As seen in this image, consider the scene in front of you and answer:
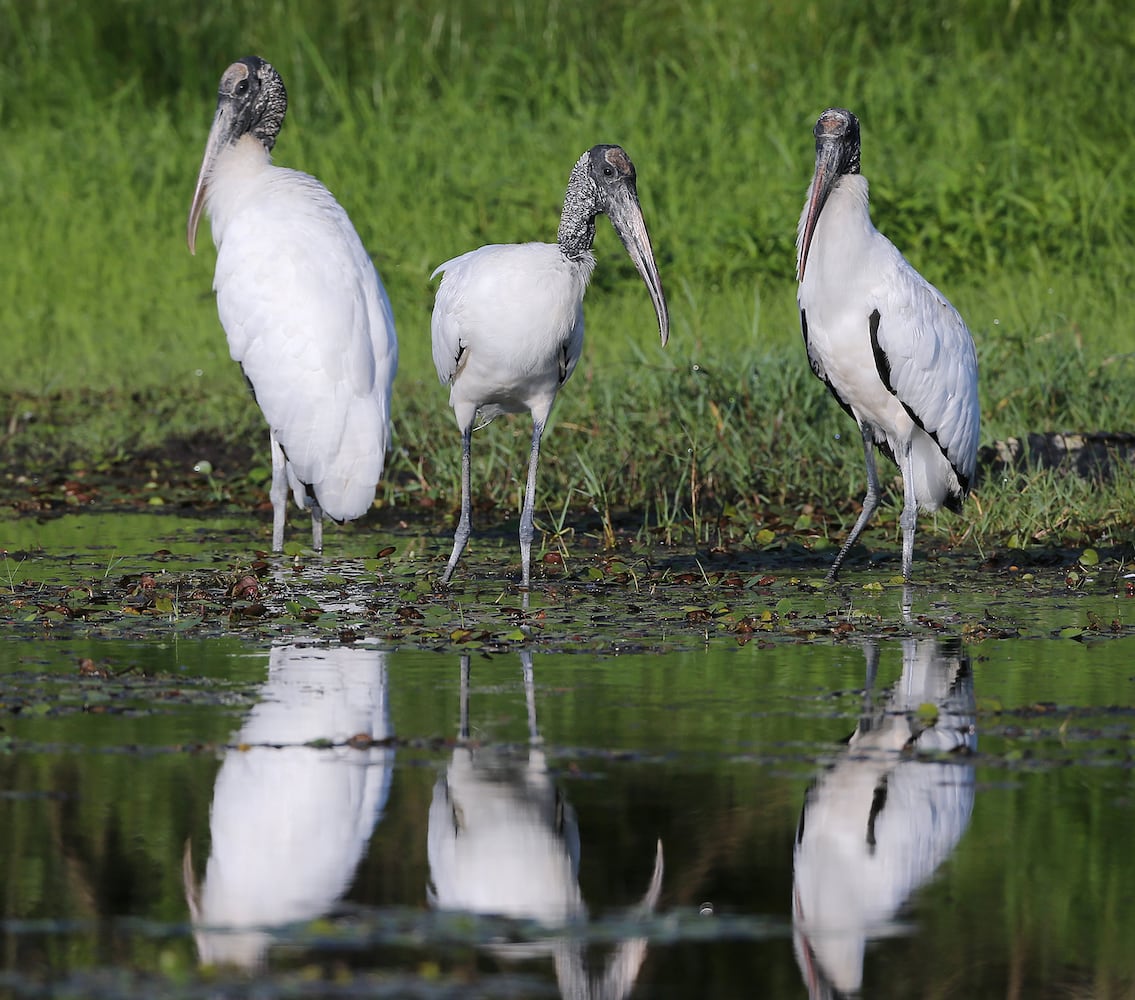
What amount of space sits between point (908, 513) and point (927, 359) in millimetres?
521

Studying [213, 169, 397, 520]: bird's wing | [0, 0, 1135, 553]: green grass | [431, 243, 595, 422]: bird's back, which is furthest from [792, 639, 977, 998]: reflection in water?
[0, 0, 1135, 553]: green grass

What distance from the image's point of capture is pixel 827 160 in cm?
709

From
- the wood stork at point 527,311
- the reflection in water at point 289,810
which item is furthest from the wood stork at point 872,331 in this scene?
the reflection in water at point 289,810

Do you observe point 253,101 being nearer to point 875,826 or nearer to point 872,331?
point 872,331

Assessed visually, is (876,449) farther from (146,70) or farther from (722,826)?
(146,70)

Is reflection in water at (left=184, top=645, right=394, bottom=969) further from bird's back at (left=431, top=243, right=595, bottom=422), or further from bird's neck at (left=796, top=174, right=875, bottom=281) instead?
bird's neck at (left=796, top=174, right=875, bottom=281)

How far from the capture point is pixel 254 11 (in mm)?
15555

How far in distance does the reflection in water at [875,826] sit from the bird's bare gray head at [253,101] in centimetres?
411

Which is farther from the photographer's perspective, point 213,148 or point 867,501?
point 213,148

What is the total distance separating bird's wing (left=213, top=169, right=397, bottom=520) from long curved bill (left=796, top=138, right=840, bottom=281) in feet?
4.69

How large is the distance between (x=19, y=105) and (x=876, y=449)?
8526mm

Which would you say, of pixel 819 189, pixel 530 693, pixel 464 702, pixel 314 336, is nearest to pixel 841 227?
pixel 819 189

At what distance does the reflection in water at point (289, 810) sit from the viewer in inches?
132

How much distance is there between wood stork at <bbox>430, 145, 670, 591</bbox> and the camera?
6.58 metres
